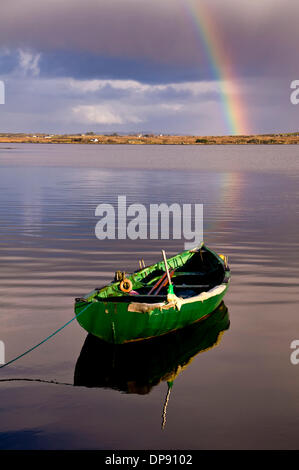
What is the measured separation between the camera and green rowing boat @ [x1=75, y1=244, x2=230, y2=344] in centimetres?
1487

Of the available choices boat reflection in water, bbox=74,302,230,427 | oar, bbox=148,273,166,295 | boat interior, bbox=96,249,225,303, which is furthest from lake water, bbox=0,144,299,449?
oar, bbox=148,273,166,295

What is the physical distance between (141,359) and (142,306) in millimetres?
1426

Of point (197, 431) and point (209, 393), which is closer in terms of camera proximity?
point (197, 431)

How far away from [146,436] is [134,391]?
7.12 ft

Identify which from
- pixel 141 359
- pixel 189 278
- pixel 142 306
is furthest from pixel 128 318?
pixel 189 278

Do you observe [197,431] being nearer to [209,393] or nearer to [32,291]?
[209,393]

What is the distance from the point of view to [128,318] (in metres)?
15.0

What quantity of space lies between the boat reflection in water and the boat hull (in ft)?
1.24

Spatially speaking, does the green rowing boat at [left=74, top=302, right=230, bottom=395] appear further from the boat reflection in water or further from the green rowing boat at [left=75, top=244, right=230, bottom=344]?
the green rowing boat at [left=75, top=244, right=230, bottom=344]

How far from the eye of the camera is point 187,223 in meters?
39.9

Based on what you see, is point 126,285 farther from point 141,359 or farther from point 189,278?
point 189,278
